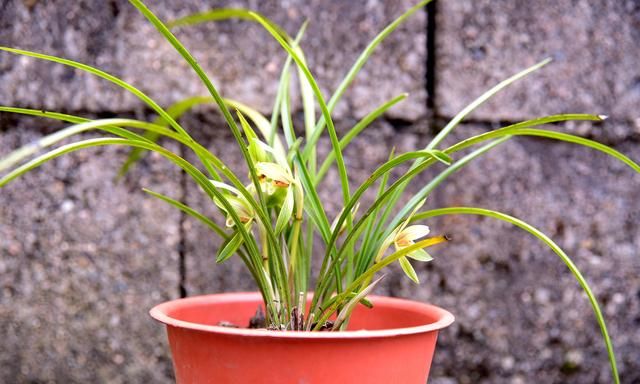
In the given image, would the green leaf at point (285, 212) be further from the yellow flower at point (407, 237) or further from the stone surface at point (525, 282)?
the stone surface at point (525, 282)

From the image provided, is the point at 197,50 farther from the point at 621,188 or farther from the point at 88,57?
the point at 621,188

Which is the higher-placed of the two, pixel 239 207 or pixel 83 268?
pixel 239 207

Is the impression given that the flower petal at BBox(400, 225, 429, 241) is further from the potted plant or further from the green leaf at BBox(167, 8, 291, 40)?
the green leaf at BBox(167, 8, 291, 40)

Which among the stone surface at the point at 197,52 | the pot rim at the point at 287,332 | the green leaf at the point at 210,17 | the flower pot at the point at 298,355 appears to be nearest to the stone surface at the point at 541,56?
the stone surface at the point at 197,52

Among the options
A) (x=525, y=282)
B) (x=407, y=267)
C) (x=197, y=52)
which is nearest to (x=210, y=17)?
(x=197, y=52)

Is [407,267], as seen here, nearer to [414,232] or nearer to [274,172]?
[414,232]
